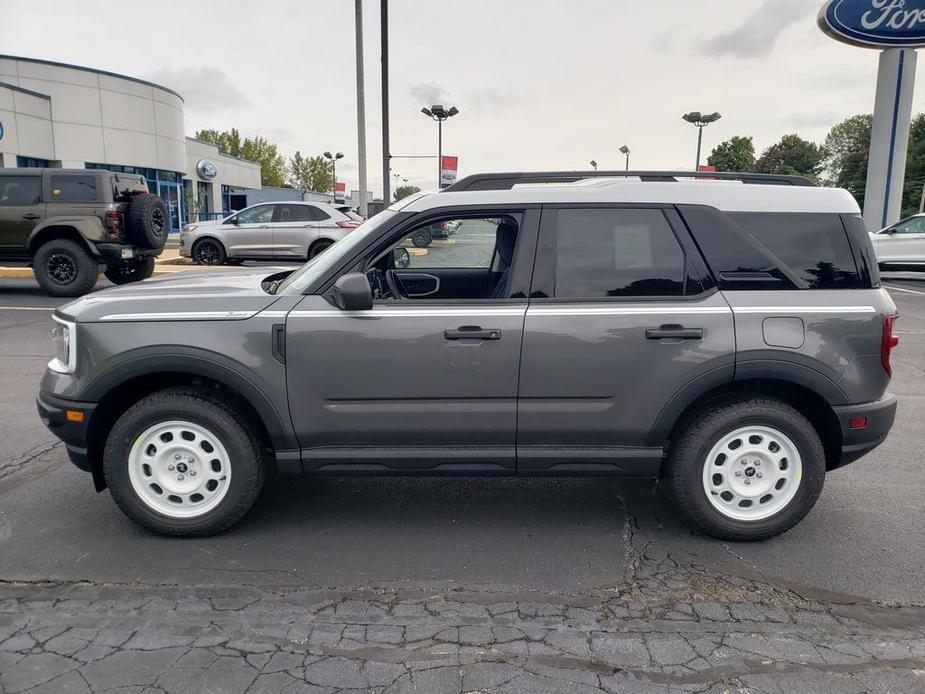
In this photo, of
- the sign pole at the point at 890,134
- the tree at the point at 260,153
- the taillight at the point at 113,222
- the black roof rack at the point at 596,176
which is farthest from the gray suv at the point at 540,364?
the tree at the point at 260,153

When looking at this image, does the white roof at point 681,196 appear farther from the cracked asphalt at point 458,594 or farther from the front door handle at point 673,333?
the cracked asphalt at point 458,594

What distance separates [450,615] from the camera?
3.01 metres

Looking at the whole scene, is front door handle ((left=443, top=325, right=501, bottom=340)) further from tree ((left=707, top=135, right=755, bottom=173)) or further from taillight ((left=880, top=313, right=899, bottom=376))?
tree ((left=707, top=135, right=755, bottom=173))

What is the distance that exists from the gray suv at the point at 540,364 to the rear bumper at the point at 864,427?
10 millimetres

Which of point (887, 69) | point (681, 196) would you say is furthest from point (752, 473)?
point (887, 69)

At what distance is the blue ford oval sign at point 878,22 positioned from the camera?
22.0 metres

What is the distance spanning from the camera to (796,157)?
340 ft

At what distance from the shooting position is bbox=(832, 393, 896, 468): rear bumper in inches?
141

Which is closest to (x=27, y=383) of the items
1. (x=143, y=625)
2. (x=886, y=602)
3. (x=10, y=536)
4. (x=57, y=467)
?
(x=57, y=467)

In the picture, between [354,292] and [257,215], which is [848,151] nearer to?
[257,215]

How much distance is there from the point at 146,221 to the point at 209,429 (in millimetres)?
9678

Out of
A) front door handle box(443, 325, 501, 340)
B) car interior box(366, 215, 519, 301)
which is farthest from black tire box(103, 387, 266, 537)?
front door handle box(443, 325, 501, 340)

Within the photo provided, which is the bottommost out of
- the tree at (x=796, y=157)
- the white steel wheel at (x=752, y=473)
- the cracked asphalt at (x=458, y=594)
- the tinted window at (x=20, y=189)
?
the cracked asphalt at (x=458, y=594)

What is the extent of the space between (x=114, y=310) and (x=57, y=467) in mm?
1725
